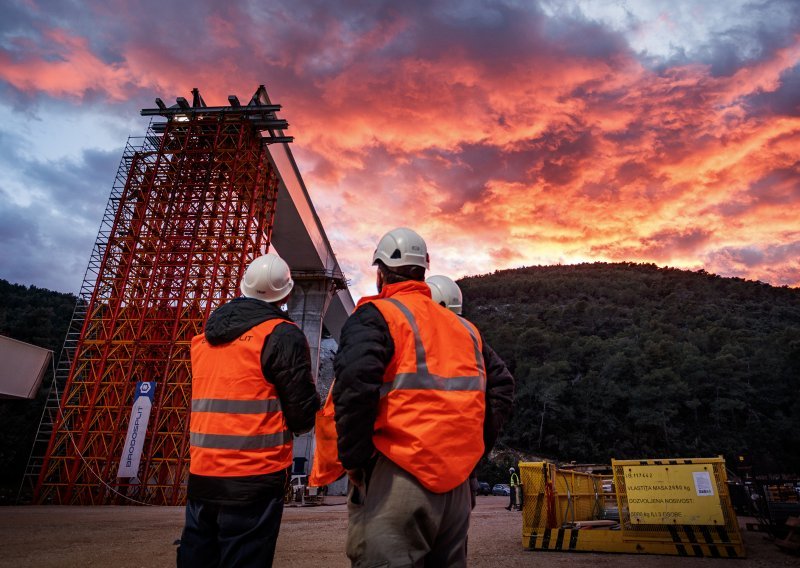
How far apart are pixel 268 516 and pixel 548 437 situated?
51.4 meters

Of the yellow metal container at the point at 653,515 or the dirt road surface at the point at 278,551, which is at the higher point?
the yellow metal container at the point at 653,515

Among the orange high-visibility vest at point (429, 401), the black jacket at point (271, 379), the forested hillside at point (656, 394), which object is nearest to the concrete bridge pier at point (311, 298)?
the black jacket at point (271, 379)

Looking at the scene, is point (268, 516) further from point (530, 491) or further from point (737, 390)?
point (737, 390)

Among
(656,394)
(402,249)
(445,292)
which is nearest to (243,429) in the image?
(402,249)

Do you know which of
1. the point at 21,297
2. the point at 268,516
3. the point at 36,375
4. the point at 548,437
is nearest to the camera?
the point at 268,516

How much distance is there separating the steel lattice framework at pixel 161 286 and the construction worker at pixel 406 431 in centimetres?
1773

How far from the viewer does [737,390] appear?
49.5 metres

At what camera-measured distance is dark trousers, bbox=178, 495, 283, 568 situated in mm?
2002

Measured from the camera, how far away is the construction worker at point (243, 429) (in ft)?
6.73

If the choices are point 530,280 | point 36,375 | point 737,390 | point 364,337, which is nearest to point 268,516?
point 364,337

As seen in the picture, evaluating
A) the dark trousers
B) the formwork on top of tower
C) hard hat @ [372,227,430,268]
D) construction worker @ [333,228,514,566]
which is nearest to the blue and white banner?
the formwork on top of tower

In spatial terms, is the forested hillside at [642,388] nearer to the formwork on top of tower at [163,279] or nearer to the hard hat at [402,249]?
the formwork on top of tower at [163,279]

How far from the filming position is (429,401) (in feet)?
5.66

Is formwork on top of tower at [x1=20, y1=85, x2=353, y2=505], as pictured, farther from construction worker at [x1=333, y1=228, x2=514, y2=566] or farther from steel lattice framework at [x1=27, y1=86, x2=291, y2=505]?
construction worker at [x1=333, y1=228, x2=514, y2=566]
